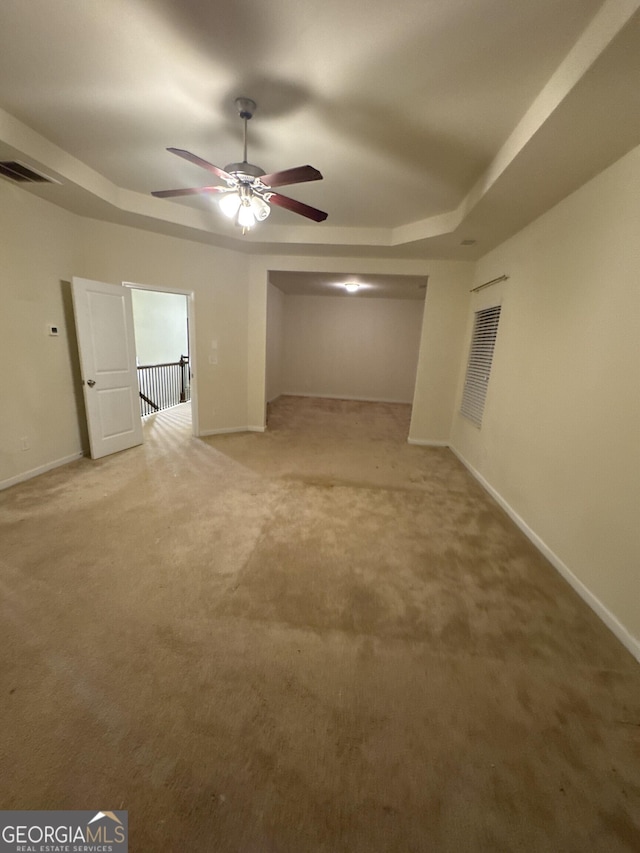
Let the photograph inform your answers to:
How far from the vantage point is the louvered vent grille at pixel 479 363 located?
12.3ft

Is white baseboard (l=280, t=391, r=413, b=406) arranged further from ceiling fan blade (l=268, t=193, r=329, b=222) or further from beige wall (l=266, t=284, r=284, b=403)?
ceiling fan blade (l=268, t=193, r=329, b=222)

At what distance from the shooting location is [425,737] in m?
1.27

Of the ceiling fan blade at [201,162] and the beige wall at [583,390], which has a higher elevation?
the ceiling fan blade at [201,162]

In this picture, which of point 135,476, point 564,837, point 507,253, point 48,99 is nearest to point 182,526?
Result: point 135,476

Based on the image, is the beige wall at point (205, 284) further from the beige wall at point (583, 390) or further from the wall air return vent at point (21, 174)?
the beige wall at point (583, 390)

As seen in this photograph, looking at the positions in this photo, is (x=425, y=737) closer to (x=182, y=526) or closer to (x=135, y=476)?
(x=182, y=526)

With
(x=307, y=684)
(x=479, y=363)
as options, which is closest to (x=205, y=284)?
(x=479, y=363)

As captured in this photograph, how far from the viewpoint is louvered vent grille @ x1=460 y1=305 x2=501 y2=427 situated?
3742mm

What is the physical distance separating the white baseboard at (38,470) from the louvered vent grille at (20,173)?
2.51 metres

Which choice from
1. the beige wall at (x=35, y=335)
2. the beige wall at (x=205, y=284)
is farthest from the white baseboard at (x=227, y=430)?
the beige wall at (x=35, y=335)

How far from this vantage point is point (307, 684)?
4.75 ft

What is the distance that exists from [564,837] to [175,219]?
16.0ft

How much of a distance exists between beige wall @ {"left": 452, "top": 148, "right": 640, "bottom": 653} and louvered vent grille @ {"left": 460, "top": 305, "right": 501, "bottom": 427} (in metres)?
0.54

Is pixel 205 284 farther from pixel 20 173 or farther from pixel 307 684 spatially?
pixel 307 684
